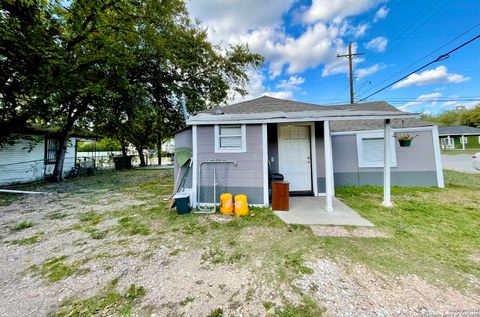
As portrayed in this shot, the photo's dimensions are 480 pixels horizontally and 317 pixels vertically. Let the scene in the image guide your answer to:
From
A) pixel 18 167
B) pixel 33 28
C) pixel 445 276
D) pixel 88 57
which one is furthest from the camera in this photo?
pixel 18 167

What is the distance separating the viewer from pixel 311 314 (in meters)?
1.80

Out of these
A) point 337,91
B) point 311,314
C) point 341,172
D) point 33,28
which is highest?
point 337,91

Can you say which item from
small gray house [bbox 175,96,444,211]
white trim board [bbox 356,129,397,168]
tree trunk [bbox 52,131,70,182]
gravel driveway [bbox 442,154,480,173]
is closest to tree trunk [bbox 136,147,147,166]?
tree trunk [bbox 52,131,70,182]

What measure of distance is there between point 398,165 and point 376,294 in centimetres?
670

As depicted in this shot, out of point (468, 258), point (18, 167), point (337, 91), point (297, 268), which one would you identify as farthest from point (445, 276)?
point (337, 91)

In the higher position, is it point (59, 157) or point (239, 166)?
point (59, 157)

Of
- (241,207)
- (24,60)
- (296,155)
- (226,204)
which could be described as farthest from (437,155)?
(24,60)

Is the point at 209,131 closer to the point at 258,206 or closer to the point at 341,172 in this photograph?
the point at 258,206

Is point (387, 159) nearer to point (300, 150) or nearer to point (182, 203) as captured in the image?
point (300, 150)

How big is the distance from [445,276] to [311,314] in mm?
1839

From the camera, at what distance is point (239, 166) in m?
5.12

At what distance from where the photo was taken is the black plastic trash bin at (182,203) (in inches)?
185

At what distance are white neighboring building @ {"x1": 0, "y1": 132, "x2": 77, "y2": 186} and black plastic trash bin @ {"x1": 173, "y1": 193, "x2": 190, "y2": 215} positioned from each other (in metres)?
10.0

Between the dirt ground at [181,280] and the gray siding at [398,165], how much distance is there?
4.23m
